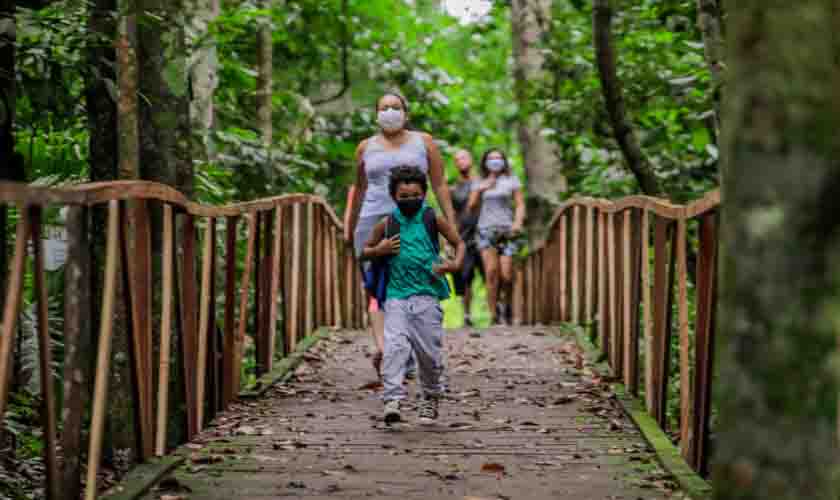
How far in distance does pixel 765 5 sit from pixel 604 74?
6.64 m

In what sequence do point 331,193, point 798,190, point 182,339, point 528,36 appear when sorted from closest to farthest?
point 798,190
point 182,339
point 528,36
point 331,193

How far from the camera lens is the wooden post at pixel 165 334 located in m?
5.39

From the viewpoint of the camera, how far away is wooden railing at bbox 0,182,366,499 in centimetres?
390

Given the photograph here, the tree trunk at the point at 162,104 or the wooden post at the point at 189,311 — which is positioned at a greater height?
the tree trunk at the point at 162,104

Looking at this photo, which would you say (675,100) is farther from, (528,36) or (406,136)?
(528,36)

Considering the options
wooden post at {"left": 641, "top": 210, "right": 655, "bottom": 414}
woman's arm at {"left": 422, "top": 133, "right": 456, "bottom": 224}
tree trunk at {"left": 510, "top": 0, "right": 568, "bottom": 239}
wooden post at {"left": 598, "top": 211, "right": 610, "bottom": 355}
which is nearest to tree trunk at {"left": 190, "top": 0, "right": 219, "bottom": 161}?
woman's arm at {"left": 422, "top": 133, "right": 456, "bottom": 224}

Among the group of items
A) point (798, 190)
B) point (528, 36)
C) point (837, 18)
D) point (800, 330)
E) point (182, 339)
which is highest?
point (528, 36)

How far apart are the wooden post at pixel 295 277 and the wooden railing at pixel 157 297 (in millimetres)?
11

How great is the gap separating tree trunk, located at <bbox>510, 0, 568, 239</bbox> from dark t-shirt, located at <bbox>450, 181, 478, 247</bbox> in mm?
2800

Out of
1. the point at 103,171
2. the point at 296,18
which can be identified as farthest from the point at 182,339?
the point at 296,18

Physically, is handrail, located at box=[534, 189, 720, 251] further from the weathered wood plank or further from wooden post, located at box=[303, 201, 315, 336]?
the weathered wood plank

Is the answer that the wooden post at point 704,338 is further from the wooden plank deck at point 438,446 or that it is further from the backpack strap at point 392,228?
the backpack strap at point 392,228

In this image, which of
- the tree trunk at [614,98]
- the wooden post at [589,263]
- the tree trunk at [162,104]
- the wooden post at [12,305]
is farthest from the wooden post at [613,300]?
the wooden post at [12,305]

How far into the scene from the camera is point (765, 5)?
252 centimetres
